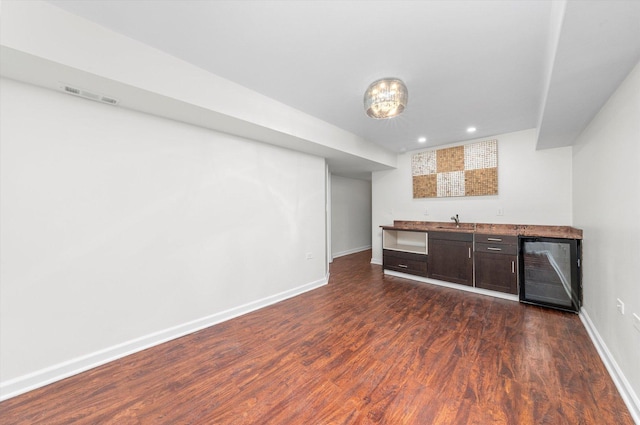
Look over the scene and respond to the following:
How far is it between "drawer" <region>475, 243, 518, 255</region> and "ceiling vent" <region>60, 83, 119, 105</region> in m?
4.72

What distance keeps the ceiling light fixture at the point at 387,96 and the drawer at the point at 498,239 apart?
8.46ft

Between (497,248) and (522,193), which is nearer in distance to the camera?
(497,248)

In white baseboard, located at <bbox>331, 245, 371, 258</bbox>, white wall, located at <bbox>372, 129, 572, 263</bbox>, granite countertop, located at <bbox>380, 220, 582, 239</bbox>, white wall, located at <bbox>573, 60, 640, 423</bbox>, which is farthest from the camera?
white baseboard, located at <bbox>331, 245, 371, 258</bbox>

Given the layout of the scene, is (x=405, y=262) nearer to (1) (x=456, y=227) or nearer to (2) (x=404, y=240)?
(2) (x=404, y=240)

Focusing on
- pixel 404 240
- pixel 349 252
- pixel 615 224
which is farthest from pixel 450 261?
pixel 349 252

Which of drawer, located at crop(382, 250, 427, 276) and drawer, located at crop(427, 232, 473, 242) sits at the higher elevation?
drawer, located at crop(427, 232, 473, 242)

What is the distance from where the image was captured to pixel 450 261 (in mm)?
3842

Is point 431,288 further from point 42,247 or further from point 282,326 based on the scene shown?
point 42,247

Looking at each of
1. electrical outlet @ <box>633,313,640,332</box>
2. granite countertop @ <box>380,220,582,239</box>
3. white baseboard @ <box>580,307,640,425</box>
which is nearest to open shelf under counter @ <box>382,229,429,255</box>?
granite countertop @ <box>380,220,582,239</box>

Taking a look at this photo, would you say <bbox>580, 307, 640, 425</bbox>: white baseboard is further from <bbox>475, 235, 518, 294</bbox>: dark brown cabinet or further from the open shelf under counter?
the open shelf under counter

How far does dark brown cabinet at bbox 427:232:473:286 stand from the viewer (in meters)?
3.68

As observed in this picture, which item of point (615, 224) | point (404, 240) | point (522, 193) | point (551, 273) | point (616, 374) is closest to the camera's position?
point (616, 374)

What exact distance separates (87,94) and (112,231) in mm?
1150

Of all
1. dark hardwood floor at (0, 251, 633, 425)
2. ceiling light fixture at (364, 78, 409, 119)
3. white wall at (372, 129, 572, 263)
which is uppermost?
ceiling light fixture at (364, 78, 409, 119)
